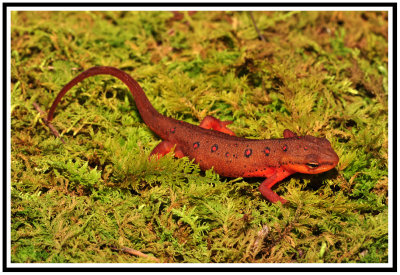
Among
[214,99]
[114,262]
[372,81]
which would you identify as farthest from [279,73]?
[114,262]

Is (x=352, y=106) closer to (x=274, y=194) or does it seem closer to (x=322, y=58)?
(x=322, y=58)

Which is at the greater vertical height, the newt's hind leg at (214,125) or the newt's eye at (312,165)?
the newt's hind leg at (214,125)

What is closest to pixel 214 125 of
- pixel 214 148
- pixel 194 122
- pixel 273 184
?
pixel 194 122

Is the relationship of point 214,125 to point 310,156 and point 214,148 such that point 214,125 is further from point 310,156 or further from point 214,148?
point 310,156

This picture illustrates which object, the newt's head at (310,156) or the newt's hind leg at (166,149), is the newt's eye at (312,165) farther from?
the newt's hind leg at (166,149)

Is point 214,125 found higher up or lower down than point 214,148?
higher up

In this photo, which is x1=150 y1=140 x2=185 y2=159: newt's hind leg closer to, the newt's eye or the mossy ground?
the mossy ground

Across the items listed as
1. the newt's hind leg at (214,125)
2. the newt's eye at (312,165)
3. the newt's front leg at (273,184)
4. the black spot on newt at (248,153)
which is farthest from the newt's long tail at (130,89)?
the newt's eye at (312,165)
